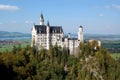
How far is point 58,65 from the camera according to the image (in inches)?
2908

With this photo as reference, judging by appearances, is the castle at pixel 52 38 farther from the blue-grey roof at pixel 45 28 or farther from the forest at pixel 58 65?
the forest at pixel 58 65

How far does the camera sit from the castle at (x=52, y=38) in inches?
3376

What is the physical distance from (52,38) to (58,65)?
16479mm

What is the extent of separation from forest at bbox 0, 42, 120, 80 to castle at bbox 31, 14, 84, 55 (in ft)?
10.2

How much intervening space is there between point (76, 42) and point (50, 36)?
328 inches

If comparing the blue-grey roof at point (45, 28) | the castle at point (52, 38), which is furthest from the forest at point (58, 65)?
the blue-grey roof at point (45, 28)

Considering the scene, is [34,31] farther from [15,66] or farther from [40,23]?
[15,66]

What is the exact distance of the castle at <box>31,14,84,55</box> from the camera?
85.8 metres

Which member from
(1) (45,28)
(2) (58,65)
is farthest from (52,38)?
(2) (58,65)

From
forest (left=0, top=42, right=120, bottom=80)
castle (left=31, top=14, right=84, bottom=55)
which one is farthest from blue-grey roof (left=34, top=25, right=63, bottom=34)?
forest (left=0, top=42, right=120, bottom=80)

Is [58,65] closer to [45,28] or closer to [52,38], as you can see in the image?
[52,38]

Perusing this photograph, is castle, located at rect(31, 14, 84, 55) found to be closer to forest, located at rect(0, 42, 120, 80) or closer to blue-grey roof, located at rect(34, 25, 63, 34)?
blue-grey roof, located at rect(34, 25, 63, 34)

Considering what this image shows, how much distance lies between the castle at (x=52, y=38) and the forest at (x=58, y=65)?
3.12m

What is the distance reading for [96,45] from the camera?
86000 mm
